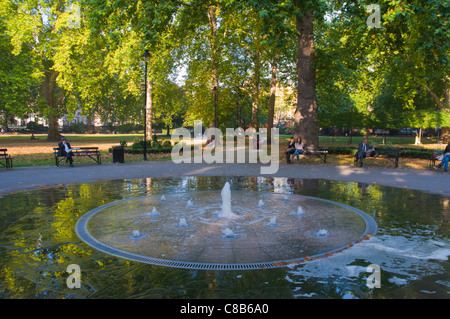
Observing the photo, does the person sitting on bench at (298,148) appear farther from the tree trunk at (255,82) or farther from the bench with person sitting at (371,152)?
the tree trunk at (255,82)

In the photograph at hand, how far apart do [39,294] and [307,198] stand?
24.6ft

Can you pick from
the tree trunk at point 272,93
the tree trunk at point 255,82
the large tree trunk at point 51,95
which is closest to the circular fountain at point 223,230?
the tree trunk at point 272,93

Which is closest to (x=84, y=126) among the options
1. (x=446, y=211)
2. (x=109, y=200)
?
(x=109, y=200)

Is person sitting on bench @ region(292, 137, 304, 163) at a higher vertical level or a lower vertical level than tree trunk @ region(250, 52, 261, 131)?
lower

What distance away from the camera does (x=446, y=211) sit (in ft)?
28.0

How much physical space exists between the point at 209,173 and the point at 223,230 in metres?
8.40

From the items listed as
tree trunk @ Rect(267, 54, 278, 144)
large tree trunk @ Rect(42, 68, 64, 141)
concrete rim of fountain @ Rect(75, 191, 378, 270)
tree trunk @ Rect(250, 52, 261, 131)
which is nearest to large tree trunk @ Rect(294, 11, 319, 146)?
tree trunk @ Rect(267, 54, 278, 144)

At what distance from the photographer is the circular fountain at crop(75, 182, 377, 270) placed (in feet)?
18.2

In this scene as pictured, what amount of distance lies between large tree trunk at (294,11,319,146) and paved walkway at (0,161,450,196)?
2724mm

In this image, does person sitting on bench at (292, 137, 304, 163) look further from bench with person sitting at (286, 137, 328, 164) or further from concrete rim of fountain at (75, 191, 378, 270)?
concrete rim of fountain at (75, 191, 378, 270)

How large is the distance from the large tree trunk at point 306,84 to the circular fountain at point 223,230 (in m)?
10.6

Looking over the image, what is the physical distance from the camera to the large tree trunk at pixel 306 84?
19.2 meters

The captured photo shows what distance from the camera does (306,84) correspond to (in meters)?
19.4
